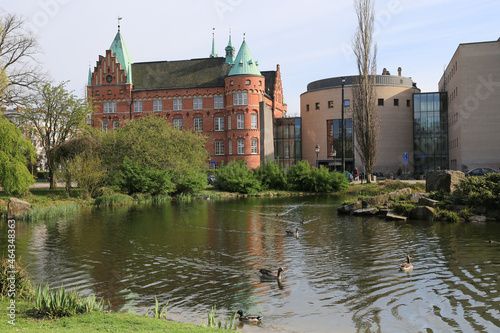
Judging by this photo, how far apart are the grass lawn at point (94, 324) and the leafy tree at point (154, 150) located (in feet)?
105

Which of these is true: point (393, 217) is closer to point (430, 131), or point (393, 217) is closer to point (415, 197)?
point (415, 197)

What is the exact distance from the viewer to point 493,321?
8.30m

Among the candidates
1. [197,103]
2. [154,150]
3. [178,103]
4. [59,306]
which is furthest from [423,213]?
[178,103]

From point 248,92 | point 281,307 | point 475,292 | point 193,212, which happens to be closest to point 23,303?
point 281,307

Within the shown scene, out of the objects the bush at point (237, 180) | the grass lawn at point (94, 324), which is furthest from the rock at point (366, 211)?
the bush at point (237, 180)

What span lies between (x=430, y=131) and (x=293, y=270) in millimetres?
61766

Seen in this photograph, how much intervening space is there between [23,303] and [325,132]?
212 feet

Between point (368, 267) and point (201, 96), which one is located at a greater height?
point (201, 96)

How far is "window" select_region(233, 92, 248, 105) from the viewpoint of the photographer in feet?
223

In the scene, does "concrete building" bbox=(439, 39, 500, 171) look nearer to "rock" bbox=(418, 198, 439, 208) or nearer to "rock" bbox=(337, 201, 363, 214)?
"rock" bbox=(337, 201, 363, 214)

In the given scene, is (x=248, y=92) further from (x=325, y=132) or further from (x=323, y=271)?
(x=323, y=271)

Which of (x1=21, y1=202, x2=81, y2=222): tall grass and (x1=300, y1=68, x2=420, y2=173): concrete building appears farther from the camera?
(x1=300, y1=68, x2=420, y2=173): concrete building

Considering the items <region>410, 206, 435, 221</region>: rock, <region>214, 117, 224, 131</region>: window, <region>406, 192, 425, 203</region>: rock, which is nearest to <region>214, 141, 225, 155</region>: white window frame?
<region>214, 117, 224, 131</region>: window

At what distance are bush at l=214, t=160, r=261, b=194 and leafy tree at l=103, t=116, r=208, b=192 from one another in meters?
3.47
